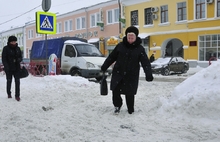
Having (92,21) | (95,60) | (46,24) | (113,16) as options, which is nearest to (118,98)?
(46,24)

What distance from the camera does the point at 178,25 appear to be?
87.2ft

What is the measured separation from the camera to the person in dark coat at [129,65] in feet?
17.0

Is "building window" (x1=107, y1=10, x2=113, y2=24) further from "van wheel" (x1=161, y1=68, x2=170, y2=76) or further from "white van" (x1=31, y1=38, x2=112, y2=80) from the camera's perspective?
"white van" (x1=31, y1=38, x2=112, y2=80)

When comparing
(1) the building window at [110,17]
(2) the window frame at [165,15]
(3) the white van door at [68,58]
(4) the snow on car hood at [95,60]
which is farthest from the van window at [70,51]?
(1) the building window at [110,17]

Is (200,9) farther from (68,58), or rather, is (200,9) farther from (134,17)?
(68,58)

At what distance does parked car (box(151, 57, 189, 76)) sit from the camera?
18812 mm

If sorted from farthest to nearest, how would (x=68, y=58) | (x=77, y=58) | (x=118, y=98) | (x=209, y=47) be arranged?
(x=209, y=47)
(x=68, y=58)
(x=77, y=58)
(x=118, y=98)

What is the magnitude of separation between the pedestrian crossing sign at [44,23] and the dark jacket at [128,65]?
668 centimetres

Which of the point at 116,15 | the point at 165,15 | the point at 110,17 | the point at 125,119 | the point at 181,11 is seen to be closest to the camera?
the point at 125,119

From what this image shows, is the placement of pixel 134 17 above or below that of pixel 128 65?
above

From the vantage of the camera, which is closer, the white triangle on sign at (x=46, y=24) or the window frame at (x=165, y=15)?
the white triangle on sign at (x=46, y=24)

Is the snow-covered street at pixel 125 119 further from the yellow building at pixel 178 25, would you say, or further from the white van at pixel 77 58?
the yellow building at pixel 178 25

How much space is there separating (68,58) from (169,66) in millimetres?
7997

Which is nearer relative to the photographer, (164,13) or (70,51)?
(70,51)
